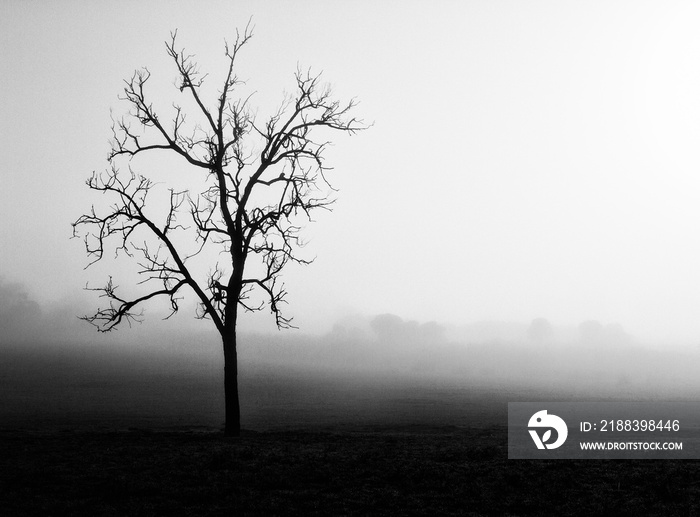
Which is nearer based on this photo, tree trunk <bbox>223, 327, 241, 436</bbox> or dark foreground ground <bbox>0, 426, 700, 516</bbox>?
dark foreground ground <bbox>0, 426, 700, 516</bbox>

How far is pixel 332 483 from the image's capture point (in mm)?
13883

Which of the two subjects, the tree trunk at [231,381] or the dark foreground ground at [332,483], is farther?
the tree trunk at [231,381]

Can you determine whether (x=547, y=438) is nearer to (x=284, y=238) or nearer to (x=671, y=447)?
(x=671, y=447)

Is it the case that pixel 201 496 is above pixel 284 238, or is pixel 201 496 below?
below

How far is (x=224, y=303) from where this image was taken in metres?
24.8

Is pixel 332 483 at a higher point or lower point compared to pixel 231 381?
lower

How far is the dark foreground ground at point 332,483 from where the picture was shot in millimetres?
11992

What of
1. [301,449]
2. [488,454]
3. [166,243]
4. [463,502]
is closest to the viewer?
[463,502]

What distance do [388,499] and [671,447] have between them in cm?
1326

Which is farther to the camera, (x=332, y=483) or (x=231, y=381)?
(x=231, y=381)

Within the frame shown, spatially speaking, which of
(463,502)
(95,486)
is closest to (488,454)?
(463,502)

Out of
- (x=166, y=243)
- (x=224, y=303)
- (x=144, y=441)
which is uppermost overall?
(x=166, y=243)

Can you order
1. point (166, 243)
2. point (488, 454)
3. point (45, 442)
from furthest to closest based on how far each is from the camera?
point (166, 243) → point (45, 442) → point (488, 454)

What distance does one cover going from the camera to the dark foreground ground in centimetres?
1199
